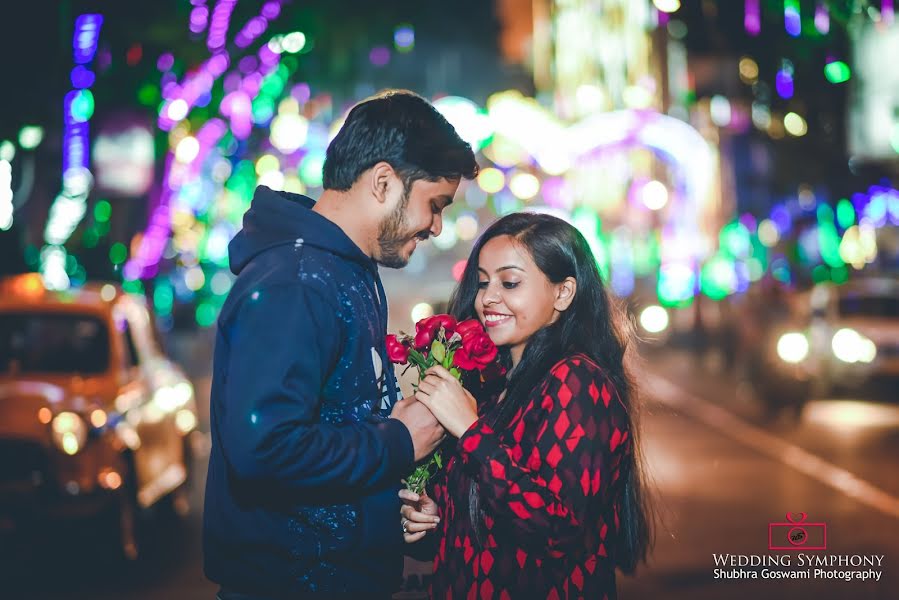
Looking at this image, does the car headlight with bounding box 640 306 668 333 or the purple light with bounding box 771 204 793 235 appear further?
the purple light with bounding box 771 204 793 235

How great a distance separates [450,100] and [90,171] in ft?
68.0

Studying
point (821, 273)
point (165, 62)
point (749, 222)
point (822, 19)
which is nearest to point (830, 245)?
point (821, 273)

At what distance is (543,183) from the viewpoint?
53.6 metres

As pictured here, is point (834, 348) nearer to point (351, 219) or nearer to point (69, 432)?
point (69, 432)

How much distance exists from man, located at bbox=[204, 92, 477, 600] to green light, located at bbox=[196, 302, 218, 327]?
33.5 m

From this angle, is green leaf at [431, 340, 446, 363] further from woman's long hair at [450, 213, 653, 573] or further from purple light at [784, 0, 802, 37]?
purple light at [784, 0, 802, 37]

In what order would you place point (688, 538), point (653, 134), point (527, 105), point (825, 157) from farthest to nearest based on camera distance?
point (653, 134), point (527, 105), point (825, 157), point (688, 538)

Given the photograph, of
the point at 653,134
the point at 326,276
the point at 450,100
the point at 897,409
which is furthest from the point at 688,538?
the point at 653,134

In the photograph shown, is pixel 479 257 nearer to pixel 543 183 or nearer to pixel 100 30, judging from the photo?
pixel 100 30

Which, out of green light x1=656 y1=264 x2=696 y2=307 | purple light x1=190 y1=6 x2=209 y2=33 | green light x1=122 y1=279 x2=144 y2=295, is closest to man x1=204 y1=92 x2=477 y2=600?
purple light x1=190 y1=6 x2=209 y2=33

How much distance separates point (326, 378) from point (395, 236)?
495mm

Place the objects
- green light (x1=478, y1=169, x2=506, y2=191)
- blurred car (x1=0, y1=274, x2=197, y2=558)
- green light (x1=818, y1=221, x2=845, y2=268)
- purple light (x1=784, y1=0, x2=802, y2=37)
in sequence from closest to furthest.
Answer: blurred car (x1=0, y1=274, x2=197, y2=558) < purple light (x1=784, y1=0, x2=802, y2=37) < green light (x1=818, y1=221, x2=845, y2=268) < green light (x1=478, y1=169, x2=506, y2=191)

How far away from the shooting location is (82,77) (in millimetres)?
12828

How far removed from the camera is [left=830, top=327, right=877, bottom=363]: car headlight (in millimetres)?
15492
